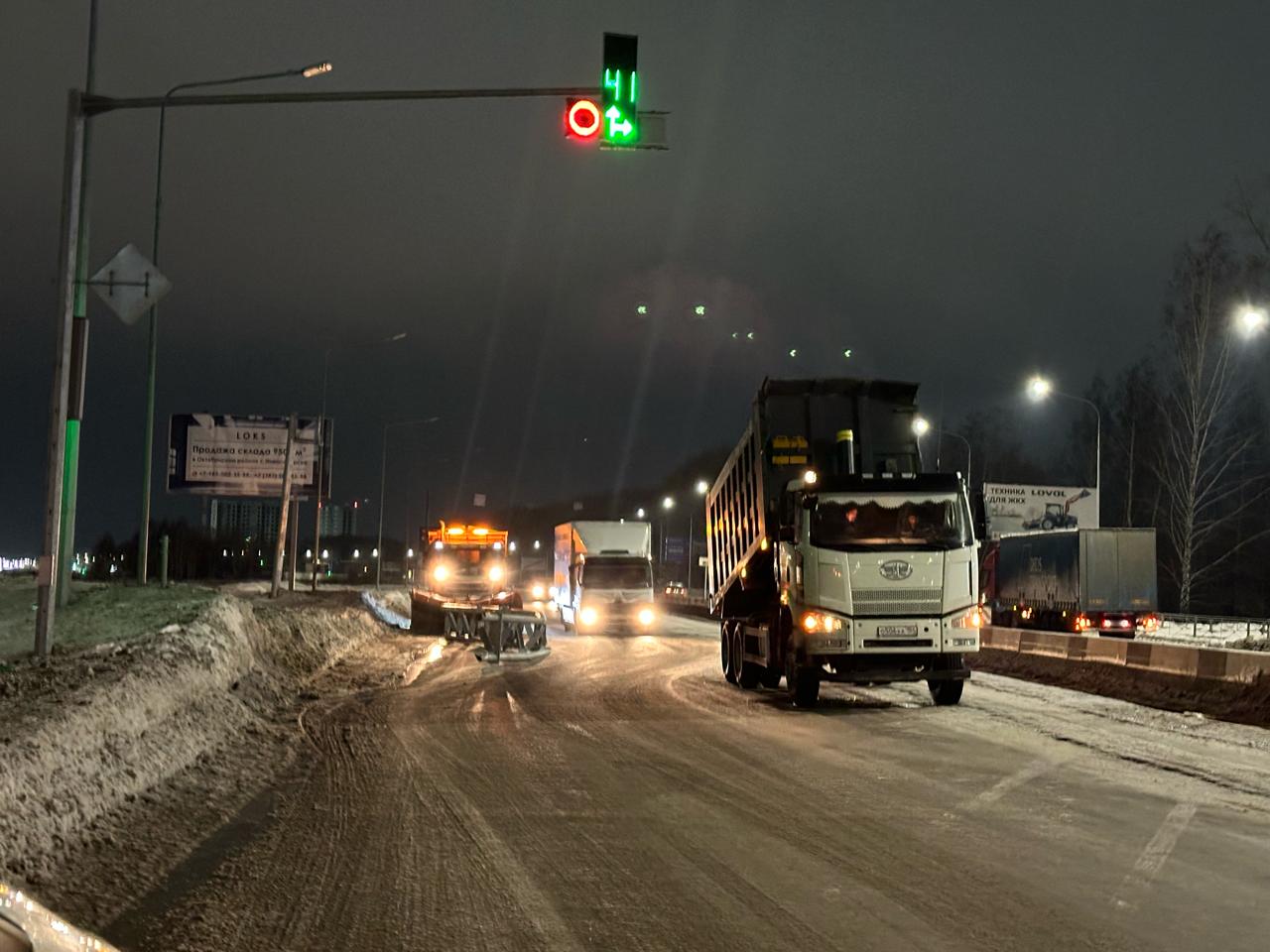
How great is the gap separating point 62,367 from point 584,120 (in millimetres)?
7195

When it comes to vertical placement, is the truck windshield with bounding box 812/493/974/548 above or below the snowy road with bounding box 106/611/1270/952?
above

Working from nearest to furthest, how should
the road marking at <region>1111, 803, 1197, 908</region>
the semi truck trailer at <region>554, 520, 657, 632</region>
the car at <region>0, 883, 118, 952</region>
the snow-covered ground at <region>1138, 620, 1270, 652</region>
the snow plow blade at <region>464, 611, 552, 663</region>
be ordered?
the car at <region>0, 883, 118, 952</region> < the road marking at <region>1111, 803, 1197, 908</region> < the snow plow blade at <region>464, 611, 552, 663</region> < the snow-covered ground at <region>1138, 620, 1270, 652</region> < the semi truck trailer at <region>554, 520, 657, 632</region>

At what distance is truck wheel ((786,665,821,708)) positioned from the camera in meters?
17.4

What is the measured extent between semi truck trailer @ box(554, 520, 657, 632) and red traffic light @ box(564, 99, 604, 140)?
2865 cm

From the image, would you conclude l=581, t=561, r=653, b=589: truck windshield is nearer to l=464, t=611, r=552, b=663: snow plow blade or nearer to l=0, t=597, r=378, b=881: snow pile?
l=464, t=611, r=552, b=663: snow plow blade

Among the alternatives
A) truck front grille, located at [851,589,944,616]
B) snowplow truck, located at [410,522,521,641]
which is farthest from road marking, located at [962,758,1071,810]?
snowplow truck, located at [410,522,521,641]

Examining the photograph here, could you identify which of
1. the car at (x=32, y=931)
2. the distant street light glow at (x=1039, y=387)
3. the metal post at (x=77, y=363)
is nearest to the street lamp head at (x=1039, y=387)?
the distant street light glow at (x=1039, y=387)

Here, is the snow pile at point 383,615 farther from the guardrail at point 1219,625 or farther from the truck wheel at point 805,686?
the guardrail at point 1219,625

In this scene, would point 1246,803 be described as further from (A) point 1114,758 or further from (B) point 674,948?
(B) point 674,948

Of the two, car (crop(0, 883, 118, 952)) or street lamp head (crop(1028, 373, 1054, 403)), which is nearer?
car (crop(0, 883, 118, 952))

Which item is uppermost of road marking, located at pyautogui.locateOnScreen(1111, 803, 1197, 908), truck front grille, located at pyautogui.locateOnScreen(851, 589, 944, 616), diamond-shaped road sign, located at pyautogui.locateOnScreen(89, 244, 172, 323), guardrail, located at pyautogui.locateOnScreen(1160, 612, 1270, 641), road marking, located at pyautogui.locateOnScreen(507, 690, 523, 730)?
diamond-shaped road sign, located at pyautogui.locateOnScreen(89, 244, 172, 323)

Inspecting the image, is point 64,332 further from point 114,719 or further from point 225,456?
point 225,456

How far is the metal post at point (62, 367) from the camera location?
15.0 meters

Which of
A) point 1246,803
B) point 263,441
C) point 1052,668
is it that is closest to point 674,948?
point 1246,803
